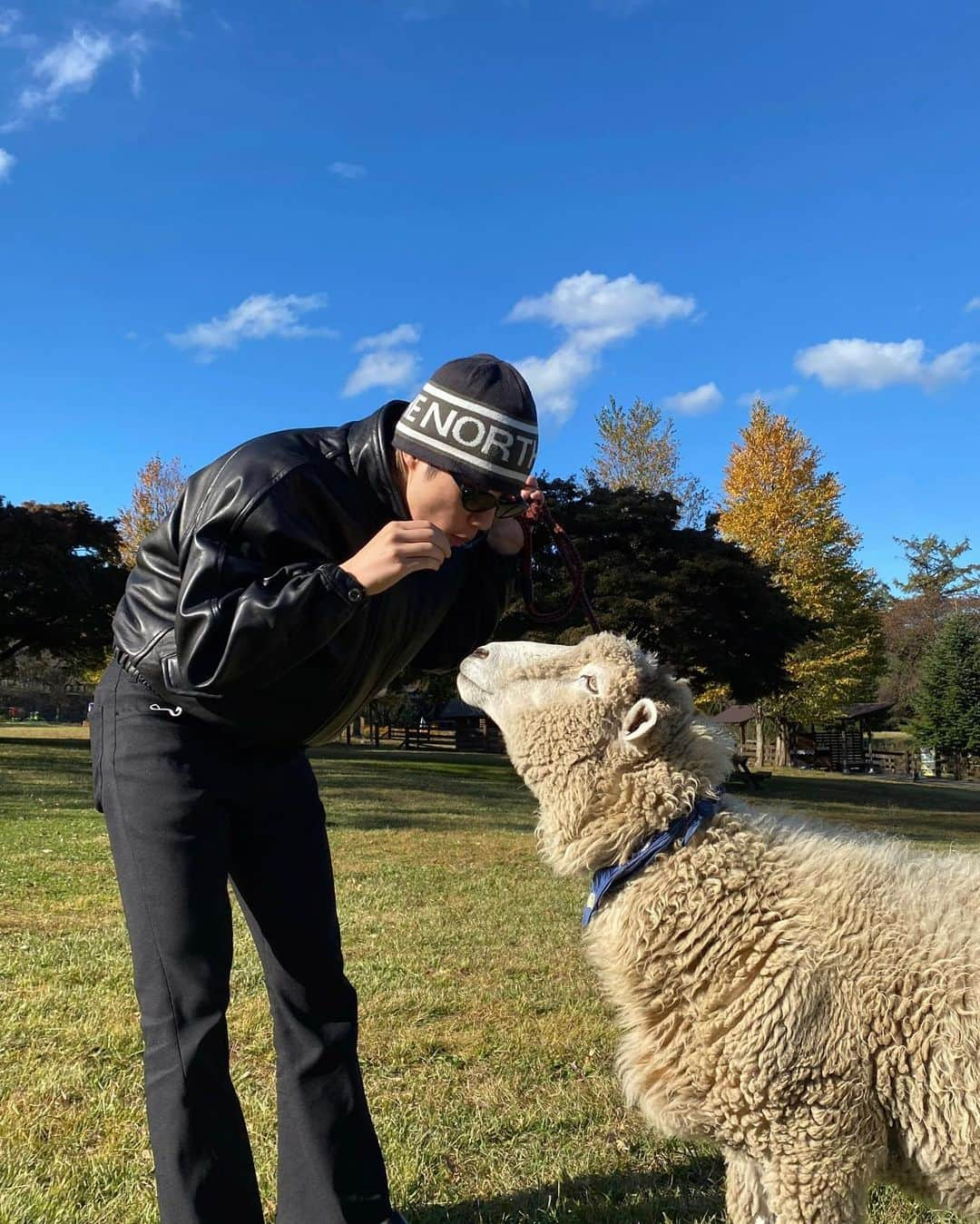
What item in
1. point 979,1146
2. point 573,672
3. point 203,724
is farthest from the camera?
point 573,672

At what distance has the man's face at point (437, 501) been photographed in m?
2.04

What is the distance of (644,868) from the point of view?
2.28 m

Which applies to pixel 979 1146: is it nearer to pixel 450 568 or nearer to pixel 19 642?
pixel 450 568

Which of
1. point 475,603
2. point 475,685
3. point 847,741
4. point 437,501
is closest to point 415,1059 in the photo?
point 475,685

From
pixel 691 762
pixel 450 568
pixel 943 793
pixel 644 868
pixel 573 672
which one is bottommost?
pixel 943 793

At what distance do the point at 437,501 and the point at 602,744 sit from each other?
0.83m

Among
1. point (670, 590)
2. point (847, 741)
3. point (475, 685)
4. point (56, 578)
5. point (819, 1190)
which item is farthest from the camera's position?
point (847, 741)

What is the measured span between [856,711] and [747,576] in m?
24.7

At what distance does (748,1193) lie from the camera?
2207mm

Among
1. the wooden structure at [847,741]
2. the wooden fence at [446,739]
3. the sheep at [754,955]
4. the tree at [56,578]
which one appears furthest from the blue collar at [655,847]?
the wooden structure at [847,741]

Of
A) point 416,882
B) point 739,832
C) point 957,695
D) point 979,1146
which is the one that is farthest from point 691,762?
point 957,695

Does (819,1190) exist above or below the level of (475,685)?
below

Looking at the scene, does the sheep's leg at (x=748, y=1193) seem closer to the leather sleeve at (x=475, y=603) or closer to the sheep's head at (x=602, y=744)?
the sheep's head at (x=602, y=744)

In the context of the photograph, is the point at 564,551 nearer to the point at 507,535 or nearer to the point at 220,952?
the point at 507,535
